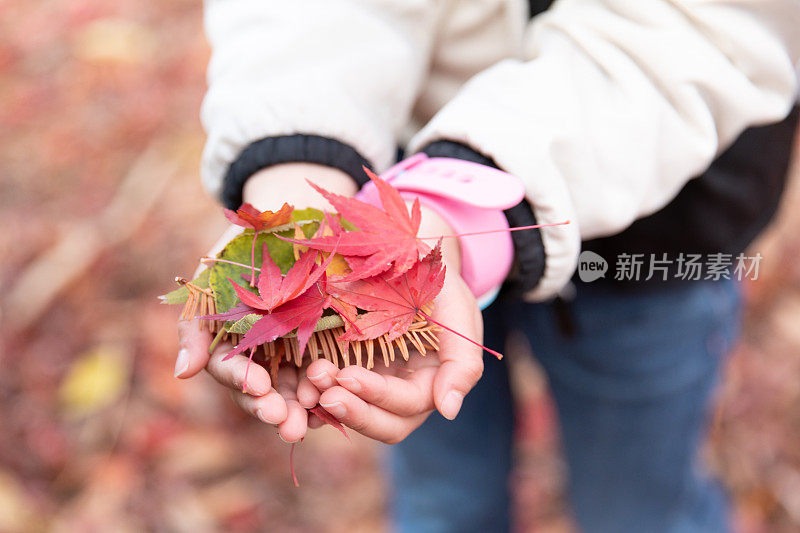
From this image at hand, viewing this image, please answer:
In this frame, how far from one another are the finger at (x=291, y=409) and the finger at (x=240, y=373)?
27 millimetres

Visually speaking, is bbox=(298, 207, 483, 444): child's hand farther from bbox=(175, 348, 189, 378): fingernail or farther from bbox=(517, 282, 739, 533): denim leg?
bbox=(517, 282, 739, 533): denim leg

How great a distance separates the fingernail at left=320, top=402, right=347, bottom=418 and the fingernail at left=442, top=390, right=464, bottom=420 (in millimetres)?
81

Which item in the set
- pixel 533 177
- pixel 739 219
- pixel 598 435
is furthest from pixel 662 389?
pixel 533 177

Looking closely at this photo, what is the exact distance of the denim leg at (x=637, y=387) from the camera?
0.99 metres

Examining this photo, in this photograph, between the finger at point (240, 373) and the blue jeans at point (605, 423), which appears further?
the blue jeans at point (605, 423)

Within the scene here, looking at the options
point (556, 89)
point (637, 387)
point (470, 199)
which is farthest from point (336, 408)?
point (637, 387)

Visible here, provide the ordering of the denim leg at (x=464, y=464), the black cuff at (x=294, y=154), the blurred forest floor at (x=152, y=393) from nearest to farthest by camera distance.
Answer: the black cuff at (x=294, y=154)
the denim leg at (x=464, y=464)
the blurred forest floor at (x=152, y=393)

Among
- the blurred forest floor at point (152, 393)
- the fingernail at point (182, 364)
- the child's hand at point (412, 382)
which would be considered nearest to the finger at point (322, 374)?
the child's hand at point (412, 382)

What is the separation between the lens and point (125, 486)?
147cm

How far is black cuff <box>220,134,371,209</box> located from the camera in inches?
29.1

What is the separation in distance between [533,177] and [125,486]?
1245 mm

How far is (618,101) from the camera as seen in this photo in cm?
69

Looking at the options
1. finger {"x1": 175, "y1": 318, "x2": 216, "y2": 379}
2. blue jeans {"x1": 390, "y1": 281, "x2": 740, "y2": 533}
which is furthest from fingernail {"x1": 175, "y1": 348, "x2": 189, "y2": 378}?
blue jeans {"x1": 390, "y1": 281, "x2": 740, "y2": 533}

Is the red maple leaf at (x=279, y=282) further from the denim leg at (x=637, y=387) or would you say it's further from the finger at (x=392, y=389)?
the denim leg at (x=637, y=387)
